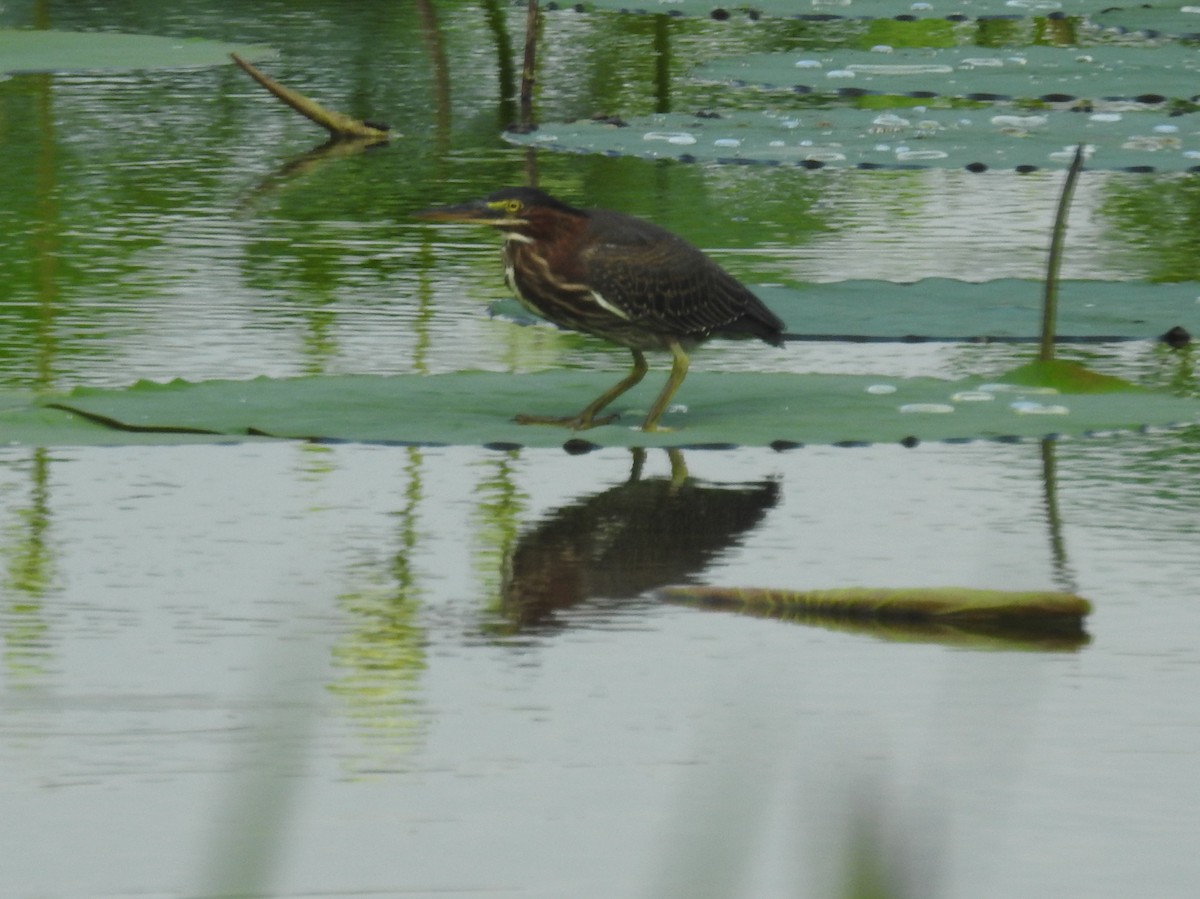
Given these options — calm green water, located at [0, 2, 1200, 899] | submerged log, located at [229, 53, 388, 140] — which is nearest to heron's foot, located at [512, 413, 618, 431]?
calm green water, located at [0, 2, 1200, 899]

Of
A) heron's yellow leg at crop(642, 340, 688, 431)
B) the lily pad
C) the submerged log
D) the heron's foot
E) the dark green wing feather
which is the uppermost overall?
the dark green wing feather

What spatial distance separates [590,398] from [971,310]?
1773mm

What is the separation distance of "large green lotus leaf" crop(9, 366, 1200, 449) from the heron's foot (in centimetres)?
3

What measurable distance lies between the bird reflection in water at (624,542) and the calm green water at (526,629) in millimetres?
14

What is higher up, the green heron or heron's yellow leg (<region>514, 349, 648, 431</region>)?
the green heron

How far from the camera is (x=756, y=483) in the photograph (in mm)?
6316

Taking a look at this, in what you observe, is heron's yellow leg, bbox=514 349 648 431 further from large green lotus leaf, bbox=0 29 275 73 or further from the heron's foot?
large green lotus leaf, bbox=0 29 275 73

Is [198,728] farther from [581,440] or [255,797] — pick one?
[255,797]

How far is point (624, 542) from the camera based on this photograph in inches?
223

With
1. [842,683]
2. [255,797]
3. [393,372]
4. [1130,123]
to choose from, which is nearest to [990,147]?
[1130,123]

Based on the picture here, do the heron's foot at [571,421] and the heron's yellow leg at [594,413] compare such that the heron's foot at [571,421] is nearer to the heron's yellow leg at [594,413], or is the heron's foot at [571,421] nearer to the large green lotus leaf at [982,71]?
the heron's yellow leg at [594,413]

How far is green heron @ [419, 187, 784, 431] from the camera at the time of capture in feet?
20.6

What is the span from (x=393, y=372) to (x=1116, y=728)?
343cm

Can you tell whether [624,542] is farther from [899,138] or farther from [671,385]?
[899,138]
